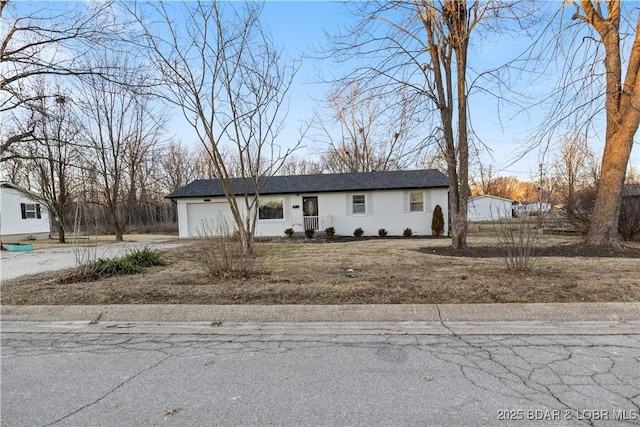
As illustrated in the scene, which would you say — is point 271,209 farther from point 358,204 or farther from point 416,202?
point 416,202

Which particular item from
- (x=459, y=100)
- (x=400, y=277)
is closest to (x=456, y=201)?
(x=459, y=100)

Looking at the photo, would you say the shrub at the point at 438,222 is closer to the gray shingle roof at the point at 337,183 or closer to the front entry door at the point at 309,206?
the gray shingle roof at the point at 337,183

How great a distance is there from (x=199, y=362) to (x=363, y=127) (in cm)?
2929

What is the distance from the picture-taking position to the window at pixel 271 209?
19.3 metres

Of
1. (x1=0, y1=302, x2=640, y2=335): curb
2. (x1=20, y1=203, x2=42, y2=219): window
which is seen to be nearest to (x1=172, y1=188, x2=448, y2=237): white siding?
(x1=0, y1=302, x2=640, y2=335): curb

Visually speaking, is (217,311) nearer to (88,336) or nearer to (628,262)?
(88,336)

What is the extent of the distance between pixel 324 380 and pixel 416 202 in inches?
650

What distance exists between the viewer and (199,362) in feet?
10.6

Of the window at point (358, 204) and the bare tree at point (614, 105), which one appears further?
the window at point (358, 204)

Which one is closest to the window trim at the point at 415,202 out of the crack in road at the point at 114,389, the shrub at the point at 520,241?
the shrub at the point at 520,241

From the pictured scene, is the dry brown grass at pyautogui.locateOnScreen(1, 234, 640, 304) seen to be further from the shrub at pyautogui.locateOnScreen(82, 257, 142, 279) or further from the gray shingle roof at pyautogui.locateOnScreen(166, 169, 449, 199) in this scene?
the gray shingle roof at pyautogui.locateOnScreen(166, 169, 449, 199)

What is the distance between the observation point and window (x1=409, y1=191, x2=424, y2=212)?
1828 cm

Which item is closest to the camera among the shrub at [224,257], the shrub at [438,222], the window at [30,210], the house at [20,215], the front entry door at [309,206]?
the shrub at [224,257]

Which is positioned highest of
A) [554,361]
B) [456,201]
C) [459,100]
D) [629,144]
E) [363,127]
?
[363,127]
